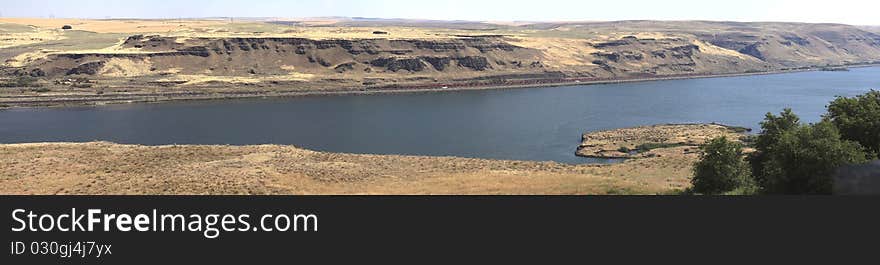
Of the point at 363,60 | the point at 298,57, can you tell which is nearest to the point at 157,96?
the point at 298,57

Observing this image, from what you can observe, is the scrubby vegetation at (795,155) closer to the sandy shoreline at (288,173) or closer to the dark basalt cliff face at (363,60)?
the sandy shoreline at (288,173)

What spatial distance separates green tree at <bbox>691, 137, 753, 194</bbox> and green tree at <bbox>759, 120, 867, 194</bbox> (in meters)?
2.55

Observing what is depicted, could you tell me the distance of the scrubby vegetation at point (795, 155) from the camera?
2670cm

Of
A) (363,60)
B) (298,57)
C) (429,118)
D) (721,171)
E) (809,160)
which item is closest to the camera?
(809,160)

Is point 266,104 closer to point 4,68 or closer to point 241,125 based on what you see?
point 241,125

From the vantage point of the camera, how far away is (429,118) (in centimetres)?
8906

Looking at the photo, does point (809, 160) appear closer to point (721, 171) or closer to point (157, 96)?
point (721, 171)

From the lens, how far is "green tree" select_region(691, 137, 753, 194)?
31.3 metres

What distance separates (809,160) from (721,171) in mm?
4847

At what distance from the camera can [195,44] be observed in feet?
465

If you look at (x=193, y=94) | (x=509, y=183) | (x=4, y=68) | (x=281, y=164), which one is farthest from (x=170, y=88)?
(x=509, y=183)

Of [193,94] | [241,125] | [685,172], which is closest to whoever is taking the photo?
[685,172]

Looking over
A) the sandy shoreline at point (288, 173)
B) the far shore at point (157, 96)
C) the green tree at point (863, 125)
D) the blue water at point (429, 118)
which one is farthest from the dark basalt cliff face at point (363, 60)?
the green tree at point (863, 125)

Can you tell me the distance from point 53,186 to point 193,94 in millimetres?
78528
